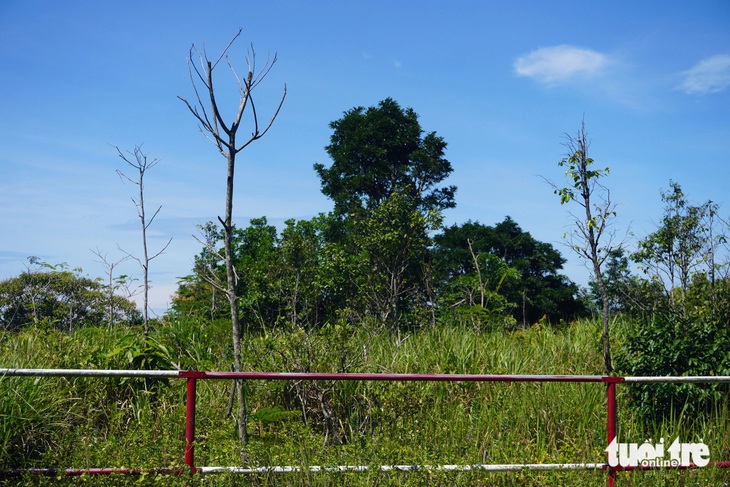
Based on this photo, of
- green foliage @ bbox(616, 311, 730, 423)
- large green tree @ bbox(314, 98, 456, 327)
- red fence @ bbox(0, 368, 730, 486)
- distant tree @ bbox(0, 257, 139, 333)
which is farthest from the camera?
large green tree @ bbox(314, 98, 456, 327)

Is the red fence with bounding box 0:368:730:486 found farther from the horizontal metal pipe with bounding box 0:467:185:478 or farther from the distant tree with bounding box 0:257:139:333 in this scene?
the distant tree with bounding box 0:257:139:333

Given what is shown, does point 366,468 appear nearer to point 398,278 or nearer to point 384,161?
point 398,278

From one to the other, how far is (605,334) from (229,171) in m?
5.70

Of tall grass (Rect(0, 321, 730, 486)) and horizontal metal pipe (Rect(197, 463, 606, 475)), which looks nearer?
horizontal metal pipe (Rect(197, 463, 606, 475))

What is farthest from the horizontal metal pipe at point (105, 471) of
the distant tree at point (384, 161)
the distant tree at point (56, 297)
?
the distant tree at point (384, 161)

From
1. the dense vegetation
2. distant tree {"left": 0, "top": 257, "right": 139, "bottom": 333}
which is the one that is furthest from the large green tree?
the dense vegetation

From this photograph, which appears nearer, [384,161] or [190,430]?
[190,430]

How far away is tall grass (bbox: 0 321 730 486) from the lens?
5.21 m

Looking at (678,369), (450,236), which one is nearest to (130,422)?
(678,369)

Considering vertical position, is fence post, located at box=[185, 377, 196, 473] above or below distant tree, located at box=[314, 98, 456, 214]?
below

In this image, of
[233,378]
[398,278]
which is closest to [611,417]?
[233,378]

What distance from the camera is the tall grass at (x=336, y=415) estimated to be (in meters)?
5.21

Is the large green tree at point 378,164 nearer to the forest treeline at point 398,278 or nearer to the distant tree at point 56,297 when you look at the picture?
the forest treeline at point 398,278

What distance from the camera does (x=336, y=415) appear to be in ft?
24.5
